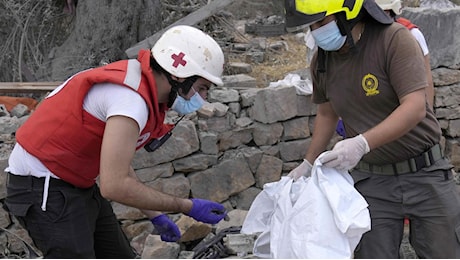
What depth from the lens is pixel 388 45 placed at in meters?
3.06

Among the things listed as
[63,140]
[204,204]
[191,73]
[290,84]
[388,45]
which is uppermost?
[388,45]

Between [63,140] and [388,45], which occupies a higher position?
[388,45]

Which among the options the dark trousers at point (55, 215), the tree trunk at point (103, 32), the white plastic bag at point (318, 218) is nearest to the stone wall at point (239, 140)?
the tree trunk at point (103, 32)

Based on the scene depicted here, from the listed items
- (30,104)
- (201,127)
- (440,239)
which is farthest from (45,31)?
(440,239)

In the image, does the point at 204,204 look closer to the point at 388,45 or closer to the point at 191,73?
the point at 191,73

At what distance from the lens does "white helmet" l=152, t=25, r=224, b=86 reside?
3.02 metres

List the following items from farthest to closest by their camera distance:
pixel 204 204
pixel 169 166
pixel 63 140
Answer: pixel 169 166, pixel 204 204, pixel 63 140

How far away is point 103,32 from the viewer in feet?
21.4

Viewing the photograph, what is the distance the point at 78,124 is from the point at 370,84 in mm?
1249

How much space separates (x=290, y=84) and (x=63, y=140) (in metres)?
2.97

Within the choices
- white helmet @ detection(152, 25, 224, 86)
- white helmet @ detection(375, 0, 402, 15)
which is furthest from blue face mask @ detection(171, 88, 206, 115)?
white helmet @ detection(375, 0, 402, 15)

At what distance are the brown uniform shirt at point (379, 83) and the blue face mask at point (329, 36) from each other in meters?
0.10

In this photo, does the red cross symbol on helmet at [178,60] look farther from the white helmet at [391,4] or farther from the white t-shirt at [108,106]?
the white helmet at [391,4]

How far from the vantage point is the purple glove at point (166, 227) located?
363 cm
